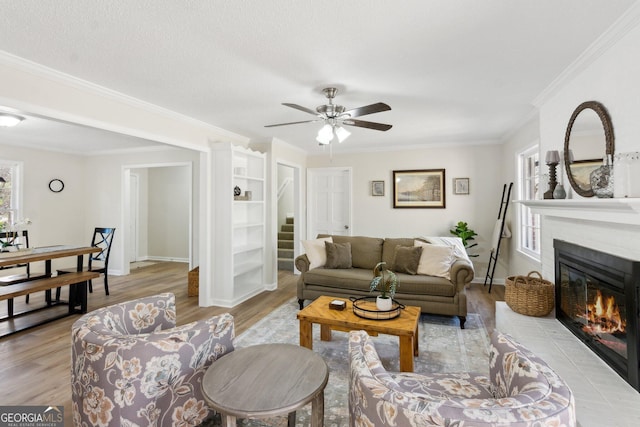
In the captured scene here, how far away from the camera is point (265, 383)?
1.52 meters

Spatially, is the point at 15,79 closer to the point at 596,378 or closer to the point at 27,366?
the point at 27,366

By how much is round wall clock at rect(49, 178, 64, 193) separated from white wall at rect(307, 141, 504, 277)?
16.5 feet

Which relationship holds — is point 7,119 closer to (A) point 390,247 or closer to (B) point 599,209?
(A) point 390,247

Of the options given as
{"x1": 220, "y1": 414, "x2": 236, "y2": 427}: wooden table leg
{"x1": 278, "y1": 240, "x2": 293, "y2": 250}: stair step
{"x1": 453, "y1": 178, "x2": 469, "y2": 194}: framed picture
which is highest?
{"x1": 453, "y1": 178, "x2": 469, "y2": 194}: framed picture

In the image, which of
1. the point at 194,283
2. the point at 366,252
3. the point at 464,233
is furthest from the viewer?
the point at 464,233

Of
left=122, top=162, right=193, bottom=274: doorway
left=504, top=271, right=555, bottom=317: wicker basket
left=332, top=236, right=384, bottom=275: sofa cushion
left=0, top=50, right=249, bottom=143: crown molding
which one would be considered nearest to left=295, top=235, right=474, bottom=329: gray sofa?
left=332, top=236, right=384, bottom=275: sofa cushion

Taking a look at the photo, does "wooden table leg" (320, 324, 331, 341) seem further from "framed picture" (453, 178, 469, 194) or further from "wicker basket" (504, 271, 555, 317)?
"framed picture" (453, 178, 469, 194)

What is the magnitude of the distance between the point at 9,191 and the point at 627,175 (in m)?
7.78

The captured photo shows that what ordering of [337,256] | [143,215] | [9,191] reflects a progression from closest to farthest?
1. [337,256]
2. [9,191]
3. [143,215]

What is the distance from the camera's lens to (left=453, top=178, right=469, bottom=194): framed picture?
5.29 meters

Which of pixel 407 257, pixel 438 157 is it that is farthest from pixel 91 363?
pixel 438 157

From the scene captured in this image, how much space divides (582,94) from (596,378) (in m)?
1.99

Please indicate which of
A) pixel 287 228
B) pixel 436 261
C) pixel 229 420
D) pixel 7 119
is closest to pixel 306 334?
pixel 229 420

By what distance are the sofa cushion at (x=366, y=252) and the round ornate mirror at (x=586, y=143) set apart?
2290mm
